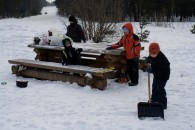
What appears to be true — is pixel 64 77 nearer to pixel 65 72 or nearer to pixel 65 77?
pixel 65 77

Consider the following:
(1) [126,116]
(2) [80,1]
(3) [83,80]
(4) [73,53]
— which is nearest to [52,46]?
(4) [73,53]

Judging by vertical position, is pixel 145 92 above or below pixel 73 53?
below

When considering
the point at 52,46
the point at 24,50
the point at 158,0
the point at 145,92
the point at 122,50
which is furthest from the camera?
the point at 158,0

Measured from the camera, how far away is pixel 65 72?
910 centimetres

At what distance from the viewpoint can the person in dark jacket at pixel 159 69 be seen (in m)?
6.54

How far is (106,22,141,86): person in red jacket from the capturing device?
8258 mm

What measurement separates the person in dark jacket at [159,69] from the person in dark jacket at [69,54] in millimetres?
2844

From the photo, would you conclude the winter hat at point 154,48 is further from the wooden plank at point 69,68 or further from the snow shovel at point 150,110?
the wooden plank at point 69,68

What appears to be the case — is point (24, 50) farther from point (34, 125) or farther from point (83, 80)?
point (34, 125)

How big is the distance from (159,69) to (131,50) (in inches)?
70.4

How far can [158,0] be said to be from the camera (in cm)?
4603

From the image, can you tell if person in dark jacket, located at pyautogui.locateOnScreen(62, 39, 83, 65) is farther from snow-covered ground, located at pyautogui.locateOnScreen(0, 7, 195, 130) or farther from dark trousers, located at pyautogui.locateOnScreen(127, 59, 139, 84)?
dark trousers, located at pyautogui.locateOnScreen(127, 59, 139, 84)

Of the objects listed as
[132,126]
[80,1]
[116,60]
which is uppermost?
[80,1]

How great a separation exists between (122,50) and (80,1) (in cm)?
805
